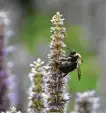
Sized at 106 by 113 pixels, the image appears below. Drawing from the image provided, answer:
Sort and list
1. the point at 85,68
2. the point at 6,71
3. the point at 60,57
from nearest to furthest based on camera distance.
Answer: the point at 60,57
the point at 6,71
the point at 85,68

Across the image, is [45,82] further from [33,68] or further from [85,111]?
[85,111]

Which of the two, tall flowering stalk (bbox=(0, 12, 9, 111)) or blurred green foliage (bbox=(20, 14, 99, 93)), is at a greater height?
blurred green foliage (bbox=(20, 14, 99, 93))

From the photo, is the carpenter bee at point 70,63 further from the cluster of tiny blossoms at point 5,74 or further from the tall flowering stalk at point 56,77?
the cluster of tiny blossoms at point 5,74

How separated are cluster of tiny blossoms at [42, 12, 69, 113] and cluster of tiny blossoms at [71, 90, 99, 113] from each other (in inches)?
23.7

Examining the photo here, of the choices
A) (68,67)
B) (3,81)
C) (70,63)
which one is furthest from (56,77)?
(3,81)

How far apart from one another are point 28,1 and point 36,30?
10.0ft

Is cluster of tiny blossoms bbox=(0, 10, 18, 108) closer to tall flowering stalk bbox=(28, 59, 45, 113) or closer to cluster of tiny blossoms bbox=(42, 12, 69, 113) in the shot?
tall flowering stalk bbox=(28, 59, 45, 113)

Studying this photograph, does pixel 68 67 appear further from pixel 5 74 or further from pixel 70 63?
pixel 5 74

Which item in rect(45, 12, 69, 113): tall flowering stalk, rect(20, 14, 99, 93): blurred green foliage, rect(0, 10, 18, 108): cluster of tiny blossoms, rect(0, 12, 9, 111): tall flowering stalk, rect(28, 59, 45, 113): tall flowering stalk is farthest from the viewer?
rect(20, 14, 99, 93): blurred green foliage

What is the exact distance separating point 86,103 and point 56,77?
2.60 ft

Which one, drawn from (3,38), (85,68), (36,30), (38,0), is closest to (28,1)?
(38,0)

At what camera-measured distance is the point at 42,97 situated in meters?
3.61

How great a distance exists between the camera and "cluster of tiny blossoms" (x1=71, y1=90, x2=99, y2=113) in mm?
4035

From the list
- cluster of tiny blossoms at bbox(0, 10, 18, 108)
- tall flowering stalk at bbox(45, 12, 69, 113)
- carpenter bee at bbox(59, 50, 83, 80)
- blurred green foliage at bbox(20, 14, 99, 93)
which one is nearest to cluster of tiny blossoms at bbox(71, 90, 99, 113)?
carpenter bee at bbox(59, 50, 83, 80)
